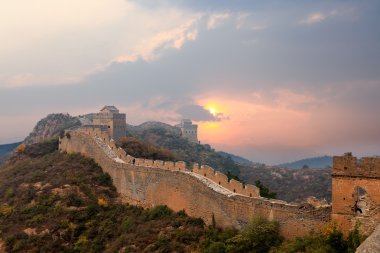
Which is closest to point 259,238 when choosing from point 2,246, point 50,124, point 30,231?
point 2,246

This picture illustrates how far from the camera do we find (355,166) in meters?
14.9

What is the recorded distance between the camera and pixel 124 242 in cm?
2341

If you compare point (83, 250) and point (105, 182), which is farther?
point (105, 182)

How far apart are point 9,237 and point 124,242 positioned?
7043mm

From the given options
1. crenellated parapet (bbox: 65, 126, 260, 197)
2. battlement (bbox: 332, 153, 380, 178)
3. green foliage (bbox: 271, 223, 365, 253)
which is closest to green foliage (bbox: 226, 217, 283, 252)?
green foliage (bbox: 271, 223, 365, 253)

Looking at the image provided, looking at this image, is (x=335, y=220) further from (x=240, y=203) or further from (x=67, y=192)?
(x=67, y=192)

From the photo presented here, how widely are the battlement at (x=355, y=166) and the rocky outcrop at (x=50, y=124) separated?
6333 cm

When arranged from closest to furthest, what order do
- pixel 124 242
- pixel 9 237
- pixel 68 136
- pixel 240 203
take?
pixel 240 203, pixel 124 242, pixel 9 237, pixel 68 136

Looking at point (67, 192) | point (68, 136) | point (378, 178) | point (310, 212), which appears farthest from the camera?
point (68, 136)

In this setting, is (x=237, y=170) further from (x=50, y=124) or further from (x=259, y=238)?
(x=259, y=238)

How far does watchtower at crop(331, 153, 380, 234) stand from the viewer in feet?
47.7

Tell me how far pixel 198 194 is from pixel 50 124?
204ft

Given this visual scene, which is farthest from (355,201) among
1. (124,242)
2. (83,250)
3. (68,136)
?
(68,136)

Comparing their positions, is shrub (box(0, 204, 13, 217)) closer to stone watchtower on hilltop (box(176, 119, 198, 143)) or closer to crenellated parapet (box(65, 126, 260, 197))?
crenellated parapet (box(65, 126, 260, 197))
